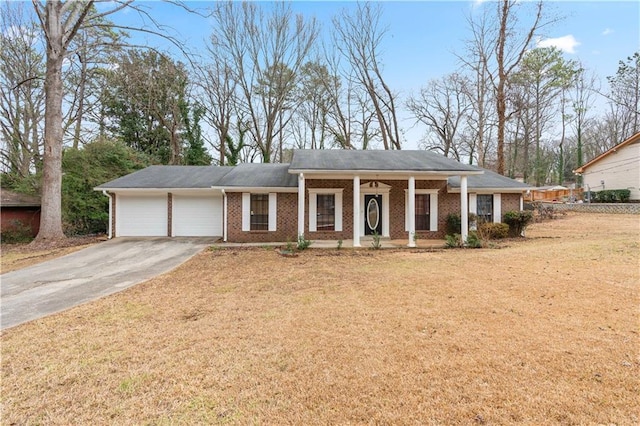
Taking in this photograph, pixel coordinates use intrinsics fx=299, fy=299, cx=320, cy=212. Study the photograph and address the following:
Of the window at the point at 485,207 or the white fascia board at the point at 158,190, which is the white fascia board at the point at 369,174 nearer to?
the window at the point at 485,207

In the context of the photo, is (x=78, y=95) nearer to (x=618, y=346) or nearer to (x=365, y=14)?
(x=365, y=14)

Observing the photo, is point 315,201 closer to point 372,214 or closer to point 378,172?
point 372,214

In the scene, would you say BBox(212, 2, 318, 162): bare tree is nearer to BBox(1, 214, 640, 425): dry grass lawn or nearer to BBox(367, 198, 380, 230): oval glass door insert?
BBox(367, 198, 380, 230): oval glass door insert

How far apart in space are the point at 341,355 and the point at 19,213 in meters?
18.8

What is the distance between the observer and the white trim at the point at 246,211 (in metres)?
12.5

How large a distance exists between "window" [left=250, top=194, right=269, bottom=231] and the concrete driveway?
6.79 feet

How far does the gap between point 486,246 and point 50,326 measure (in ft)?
39.4

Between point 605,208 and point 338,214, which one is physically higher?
point 605,208

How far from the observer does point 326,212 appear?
12.8m

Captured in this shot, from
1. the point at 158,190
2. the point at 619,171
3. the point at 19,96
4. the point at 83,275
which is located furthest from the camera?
the point at 619,171

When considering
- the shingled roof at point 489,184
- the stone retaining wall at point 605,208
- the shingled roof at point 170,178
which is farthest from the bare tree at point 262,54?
the stone retaining wall at point 605,208

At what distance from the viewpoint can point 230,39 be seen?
23.3 metres

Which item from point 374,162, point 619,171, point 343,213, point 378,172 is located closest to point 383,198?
point 374,162

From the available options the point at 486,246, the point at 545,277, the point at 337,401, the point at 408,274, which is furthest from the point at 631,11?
the point at 337,401
